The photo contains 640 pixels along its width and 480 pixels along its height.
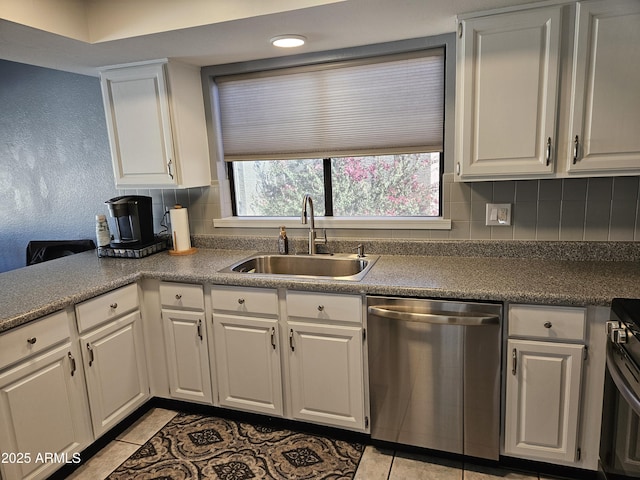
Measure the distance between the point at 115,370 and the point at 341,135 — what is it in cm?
179

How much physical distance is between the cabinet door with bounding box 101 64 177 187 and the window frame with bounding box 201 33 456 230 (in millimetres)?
345

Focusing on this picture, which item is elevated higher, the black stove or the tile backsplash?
the tile backsplash

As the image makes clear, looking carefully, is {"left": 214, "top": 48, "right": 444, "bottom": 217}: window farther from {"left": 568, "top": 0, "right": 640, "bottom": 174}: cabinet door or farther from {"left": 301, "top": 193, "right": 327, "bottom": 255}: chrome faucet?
{"left": 568, "top": 0, "right": 640, "bottom": 174}: cabinet door

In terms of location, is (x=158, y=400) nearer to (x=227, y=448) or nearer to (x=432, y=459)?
(x=227, y=448)

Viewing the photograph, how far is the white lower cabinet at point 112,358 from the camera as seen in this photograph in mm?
2082

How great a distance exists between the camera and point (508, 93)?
1.90 meters

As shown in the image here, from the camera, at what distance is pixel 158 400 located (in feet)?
8.43

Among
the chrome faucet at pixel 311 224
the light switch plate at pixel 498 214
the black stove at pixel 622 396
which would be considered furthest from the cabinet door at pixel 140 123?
the black stove at pixel 622 396

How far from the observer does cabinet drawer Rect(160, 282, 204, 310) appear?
2.27 meters

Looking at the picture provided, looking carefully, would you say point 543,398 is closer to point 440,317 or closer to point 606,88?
point 440,317

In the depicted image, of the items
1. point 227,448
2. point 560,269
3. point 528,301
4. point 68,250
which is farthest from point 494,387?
point 68,250

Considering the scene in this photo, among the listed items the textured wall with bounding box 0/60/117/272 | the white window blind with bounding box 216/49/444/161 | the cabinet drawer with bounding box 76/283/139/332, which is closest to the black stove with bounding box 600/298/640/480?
the white window blind with bounding box 216/49/444/161

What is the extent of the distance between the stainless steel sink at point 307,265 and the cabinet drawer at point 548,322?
79cm

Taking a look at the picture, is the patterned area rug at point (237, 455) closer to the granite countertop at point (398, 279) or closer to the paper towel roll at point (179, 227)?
the granite countertop at point (398, 279)
